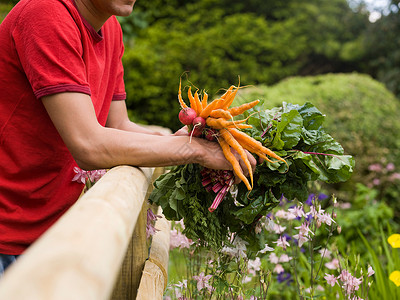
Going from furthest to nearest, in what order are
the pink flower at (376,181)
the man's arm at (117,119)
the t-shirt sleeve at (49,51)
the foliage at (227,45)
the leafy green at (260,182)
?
the foliage at (227,45)
the pink flower at (376,181)
the man's arm at (117,119)
the leafy green at (260,182)
the t-shirt sleeve at (49,51)

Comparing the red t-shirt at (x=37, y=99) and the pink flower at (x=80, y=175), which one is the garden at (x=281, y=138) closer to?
the pink flower at (x=80, y=175)

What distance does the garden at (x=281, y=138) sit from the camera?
1758 mm

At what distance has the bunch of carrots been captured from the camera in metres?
1.54

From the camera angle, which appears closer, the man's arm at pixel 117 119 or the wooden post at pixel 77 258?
the wooden post at pixel 77 258

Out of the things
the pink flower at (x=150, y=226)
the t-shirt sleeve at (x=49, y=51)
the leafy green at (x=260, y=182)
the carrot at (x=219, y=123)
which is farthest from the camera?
the pink flower at (x=150, y=226)

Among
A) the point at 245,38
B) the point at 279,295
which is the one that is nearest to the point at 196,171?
the point at 279,295

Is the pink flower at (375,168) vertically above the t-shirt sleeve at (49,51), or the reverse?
the t-shirt sleeve at (49,51)

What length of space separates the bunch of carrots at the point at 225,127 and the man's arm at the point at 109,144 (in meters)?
0.05

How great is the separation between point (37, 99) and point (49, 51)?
0.24m

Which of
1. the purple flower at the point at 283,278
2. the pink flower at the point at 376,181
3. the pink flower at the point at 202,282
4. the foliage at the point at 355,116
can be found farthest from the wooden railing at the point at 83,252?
the pink flower at the point at 376,181

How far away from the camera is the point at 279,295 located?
3.23 meters

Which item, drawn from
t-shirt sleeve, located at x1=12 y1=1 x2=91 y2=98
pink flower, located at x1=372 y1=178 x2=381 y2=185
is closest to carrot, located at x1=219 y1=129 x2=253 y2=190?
t-shirt sleeve, located at x1=12 y1=1 x2=91 y2=98

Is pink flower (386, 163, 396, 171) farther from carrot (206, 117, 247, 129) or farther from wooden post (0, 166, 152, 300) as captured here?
wooden post (0, 166, 152, 300)

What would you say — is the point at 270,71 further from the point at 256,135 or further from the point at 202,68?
the point at 256,135
